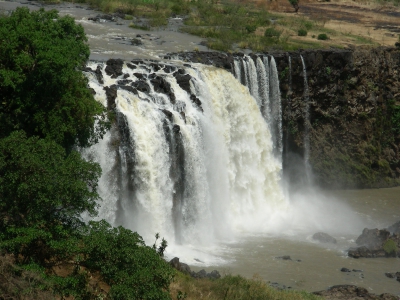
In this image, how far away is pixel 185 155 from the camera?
2991 cm

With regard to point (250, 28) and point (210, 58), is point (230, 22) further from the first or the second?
point (210, 58)

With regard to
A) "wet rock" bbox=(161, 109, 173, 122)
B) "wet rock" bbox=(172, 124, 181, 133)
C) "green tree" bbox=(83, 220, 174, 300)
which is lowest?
"green tree" bbox=(83, 220, 174, 300)

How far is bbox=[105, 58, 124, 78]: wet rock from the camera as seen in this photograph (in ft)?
100

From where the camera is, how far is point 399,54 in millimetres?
42562

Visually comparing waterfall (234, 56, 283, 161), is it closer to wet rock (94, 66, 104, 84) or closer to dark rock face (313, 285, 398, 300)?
wet rock (94, 66, 104, 84)

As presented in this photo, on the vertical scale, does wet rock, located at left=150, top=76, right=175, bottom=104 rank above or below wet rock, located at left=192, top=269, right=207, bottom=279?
above

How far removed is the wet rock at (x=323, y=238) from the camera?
3141 cm

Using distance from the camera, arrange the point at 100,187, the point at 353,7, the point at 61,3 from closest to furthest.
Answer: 1. the point at 100,187
2. the point at 61,3
3. the point at 353,7

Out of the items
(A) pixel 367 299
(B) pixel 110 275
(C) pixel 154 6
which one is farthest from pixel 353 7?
(B) pixel 110 275

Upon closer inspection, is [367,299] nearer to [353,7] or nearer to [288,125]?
[288,125]

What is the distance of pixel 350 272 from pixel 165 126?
991 cm

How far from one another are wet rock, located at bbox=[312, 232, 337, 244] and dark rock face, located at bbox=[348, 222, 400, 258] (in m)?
1.15

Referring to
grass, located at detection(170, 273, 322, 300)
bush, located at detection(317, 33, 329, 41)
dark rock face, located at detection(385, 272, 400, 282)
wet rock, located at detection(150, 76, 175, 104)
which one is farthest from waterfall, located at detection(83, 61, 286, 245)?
bush, located at detection(317, 33, 329, 41)

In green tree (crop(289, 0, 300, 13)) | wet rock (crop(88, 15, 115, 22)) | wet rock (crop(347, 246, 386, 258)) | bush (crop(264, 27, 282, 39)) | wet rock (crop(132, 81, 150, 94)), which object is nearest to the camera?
wet rock (crop(347, 246, 386, 258))
